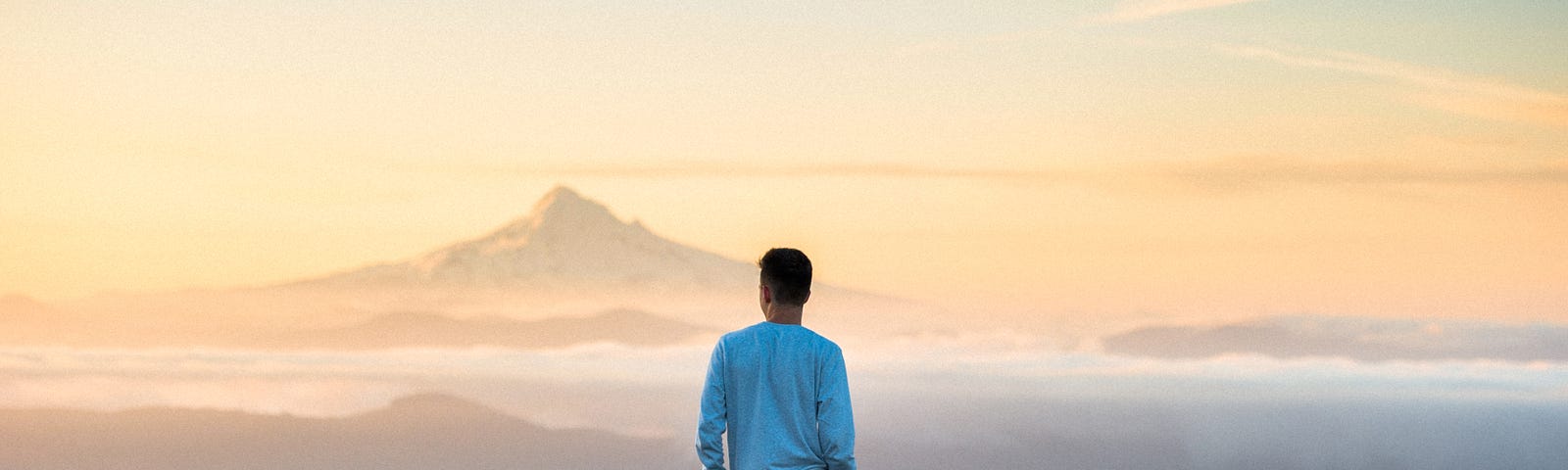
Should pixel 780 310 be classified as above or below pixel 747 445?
above

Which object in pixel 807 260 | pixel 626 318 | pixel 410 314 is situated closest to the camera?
pixel 807 260

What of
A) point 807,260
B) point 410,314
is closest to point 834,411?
point 807,260

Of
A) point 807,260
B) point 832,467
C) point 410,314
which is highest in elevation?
point 410,314

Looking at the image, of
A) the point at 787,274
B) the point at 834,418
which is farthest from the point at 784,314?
the point at 834,418

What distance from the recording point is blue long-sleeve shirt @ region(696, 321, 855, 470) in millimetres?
3840

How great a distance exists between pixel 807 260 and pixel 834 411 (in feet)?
1.34

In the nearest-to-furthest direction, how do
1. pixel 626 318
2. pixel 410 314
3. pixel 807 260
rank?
pixel 807 260, pixel 410 314, pixel 626 318

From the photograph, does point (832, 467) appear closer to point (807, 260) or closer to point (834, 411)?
point (834, 411)

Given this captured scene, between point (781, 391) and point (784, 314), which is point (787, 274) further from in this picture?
point (781, 391)

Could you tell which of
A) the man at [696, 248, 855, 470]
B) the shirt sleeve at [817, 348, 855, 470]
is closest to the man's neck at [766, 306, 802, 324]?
the man at [696, 248, 855, 470]

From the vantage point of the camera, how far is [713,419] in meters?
3.84

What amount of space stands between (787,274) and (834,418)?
0.41m

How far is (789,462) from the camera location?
386 centimetres

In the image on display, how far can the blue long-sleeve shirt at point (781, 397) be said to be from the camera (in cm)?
384
